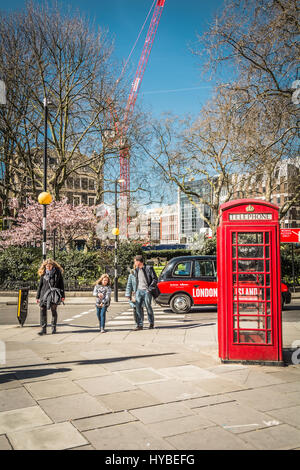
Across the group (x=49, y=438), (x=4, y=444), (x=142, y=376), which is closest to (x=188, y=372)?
(x=142, y=376)

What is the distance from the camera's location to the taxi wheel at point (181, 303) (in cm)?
1355

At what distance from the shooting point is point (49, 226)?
96.1 feet

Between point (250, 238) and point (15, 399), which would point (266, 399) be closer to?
point (250, 238)

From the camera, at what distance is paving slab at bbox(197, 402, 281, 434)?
157 inches

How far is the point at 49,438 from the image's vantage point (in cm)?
373

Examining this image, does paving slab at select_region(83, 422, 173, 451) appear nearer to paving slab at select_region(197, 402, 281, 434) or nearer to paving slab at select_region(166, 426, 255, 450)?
paving slab at select_region(166, 426, 255, 450)

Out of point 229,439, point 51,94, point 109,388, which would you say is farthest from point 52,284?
point 51,94

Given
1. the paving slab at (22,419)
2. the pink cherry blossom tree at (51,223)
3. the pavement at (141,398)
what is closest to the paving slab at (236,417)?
the pavement at (141,398)

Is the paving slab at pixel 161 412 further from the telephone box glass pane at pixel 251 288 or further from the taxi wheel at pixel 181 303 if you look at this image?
the taxi wheel at pixel 181 303

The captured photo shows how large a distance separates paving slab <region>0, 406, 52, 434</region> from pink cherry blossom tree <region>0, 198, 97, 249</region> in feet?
79.8
